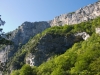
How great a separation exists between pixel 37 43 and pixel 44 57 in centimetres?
1256

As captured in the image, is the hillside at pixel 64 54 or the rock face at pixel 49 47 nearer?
the hillside at pixel 64 54

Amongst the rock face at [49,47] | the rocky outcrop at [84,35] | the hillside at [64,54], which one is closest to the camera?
the hillside at [64,54]

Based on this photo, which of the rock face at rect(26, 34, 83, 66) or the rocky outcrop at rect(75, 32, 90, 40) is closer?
the rock face at rect(26, 34, 83, 66)

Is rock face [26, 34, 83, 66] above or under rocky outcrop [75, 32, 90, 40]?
under

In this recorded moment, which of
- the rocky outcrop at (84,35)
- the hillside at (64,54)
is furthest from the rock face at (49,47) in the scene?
the rocky outcrop at (84,35)

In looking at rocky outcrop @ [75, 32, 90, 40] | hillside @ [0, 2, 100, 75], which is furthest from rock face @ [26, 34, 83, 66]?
rocky outcrop @ [75, 32, 90, 40]

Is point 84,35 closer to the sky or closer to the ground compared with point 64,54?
closer to the sky

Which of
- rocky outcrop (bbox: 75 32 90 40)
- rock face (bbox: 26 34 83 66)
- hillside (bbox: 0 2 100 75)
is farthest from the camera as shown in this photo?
rocky outcrop (bbox: 75 32 90 40)

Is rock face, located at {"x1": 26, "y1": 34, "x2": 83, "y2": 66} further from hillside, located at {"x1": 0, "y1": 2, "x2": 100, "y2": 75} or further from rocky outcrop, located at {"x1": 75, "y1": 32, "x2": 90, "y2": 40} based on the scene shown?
rocky outcrop, located at {"x1": 75, "y1": 32, "x2": 90, "y2": 40}

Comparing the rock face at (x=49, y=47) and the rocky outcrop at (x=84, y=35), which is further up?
the rocky outcrop at (x=84, y=35)

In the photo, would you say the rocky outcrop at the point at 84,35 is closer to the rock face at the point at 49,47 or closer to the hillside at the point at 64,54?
the hillside at the point at 64,54

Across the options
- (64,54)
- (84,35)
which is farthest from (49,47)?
(64,54)

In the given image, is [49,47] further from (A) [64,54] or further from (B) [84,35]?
(A) [64,54]

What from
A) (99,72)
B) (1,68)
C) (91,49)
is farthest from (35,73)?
(1,68)
